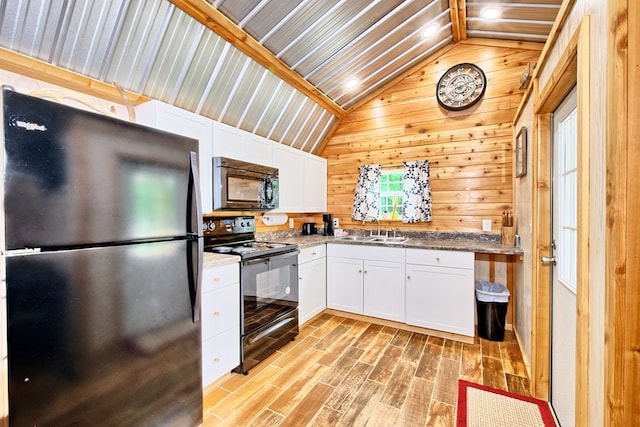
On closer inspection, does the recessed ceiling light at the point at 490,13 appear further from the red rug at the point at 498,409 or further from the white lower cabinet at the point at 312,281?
the red rug at the point at 498,409

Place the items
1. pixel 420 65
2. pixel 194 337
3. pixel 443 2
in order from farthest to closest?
pixel 420 65 → pixel 443 2 → pixel 194 337

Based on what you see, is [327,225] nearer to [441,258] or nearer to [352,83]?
[441,258]

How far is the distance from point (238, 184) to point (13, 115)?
1723 millimetres

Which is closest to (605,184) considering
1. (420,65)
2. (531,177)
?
(531,177)

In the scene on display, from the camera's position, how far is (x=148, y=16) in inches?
72.6

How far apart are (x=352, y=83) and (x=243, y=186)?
190 cm

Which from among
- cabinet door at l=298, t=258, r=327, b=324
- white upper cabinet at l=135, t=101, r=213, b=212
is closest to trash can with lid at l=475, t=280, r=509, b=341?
cabinet door at l=298, t=258, r=327, b=324

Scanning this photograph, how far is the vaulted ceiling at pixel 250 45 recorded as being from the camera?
5.51ft

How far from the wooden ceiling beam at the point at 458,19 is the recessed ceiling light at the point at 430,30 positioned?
A: 6.4 inches

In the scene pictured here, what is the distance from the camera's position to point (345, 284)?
3.45 meters

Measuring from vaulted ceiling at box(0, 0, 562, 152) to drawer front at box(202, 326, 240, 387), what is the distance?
184 cm

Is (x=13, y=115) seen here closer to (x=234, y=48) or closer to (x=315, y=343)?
(x=234, y=48)

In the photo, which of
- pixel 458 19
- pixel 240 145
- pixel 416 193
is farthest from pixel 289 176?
pixel 458 19

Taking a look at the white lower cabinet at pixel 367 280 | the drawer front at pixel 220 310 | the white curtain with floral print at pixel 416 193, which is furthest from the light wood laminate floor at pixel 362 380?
the white curtain with floral print at pixel 416 193
